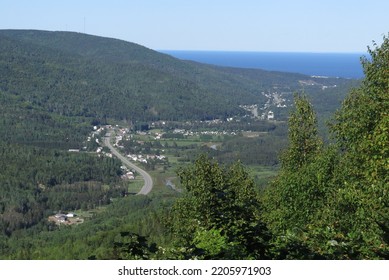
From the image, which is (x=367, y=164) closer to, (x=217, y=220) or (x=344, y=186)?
(x=344, y=186)

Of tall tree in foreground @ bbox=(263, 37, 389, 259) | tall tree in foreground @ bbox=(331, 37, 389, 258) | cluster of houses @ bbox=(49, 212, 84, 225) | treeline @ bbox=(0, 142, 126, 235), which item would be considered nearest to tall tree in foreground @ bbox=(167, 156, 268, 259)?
tall tree in foreground @ bbox=(263, 37, 389, 259)

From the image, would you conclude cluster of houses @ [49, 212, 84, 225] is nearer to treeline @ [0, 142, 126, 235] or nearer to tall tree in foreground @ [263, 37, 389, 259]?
Result: treeline @ [0, 142, 126, 235]

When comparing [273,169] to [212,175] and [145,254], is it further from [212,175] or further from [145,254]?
[145,254]

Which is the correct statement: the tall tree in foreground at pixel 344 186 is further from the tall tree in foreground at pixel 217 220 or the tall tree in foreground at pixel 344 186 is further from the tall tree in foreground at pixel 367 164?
the tall tree in foreground at pixel 217 220

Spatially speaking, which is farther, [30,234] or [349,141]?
[30,234]

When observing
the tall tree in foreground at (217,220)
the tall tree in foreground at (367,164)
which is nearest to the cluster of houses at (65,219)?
the tall tree in foreground at (217,220)

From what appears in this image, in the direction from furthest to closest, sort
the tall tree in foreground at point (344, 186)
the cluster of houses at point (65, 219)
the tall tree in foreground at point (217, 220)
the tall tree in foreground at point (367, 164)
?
the cluster of houses at point (65, 219) < the tall tree in foreground at point (367, 164) < the tall tree in foreground at point (217, 220) < the tall tree in foreground at point (344, 186)

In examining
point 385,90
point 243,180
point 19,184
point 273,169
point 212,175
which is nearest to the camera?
point 385,90
